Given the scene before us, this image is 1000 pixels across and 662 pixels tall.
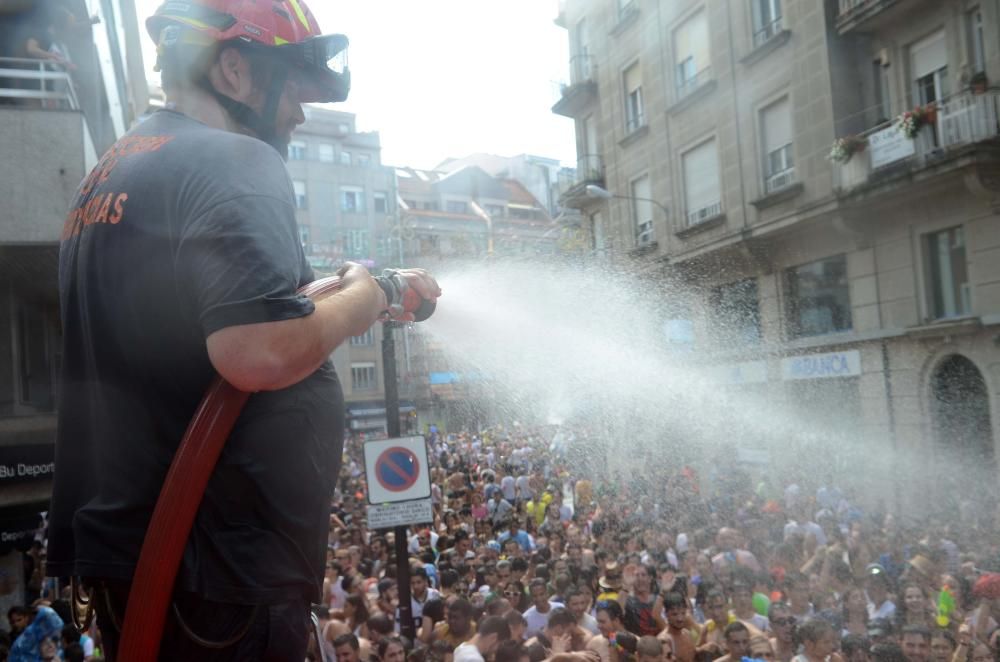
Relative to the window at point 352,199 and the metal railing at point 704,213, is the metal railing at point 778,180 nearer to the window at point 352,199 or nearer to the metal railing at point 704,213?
the metal railing at point 704,213

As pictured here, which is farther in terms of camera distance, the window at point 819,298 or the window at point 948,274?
the window at point 819,298

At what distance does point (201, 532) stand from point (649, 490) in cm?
1647

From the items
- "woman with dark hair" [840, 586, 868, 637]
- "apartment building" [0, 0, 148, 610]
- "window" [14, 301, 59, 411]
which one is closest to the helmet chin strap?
"apartment building" [0, 0, 148, 610]

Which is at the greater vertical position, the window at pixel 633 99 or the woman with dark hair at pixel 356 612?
the window at pixel 633 99

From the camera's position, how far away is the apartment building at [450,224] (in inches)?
1656

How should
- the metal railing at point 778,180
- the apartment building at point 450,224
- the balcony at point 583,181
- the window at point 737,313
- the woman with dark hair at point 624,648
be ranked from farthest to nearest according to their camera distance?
the apartment building at point 450,224 < the balcony at point 583,181 < the window at point 737,313 < the metal railing at point 778,180 < the woman with dark hair at point 624,648

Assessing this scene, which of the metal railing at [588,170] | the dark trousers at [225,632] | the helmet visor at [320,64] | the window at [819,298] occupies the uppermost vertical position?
the metal railing at [588,170]

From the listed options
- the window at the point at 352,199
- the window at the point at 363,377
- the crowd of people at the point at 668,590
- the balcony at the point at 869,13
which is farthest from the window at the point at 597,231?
the window at the point at 352,199

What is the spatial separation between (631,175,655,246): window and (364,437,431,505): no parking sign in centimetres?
1604

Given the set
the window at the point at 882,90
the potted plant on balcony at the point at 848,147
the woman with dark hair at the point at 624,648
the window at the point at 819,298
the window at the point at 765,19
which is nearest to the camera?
the woman with dark hair at the point at 624,648

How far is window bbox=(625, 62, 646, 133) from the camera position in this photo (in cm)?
2536

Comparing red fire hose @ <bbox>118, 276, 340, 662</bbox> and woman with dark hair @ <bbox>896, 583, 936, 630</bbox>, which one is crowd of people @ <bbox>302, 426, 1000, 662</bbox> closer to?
woman with dark hair @ <bbox>896, 583, 936, 630</bbox>

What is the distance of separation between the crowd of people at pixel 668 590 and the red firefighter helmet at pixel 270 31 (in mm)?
3727

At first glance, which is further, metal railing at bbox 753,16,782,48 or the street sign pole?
metal railing at bbox 753,16,782,48
